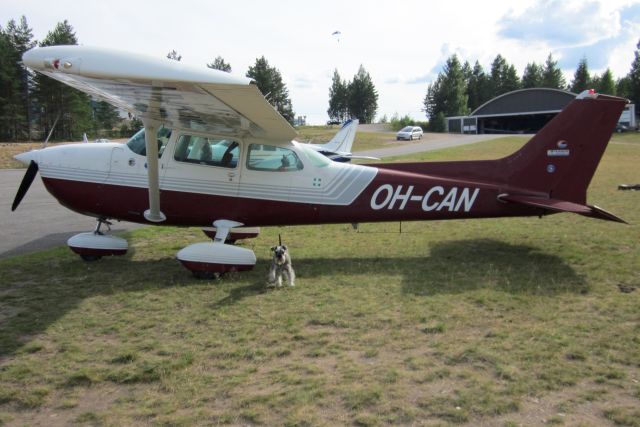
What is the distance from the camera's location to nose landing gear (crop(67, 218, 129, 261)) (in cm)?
720

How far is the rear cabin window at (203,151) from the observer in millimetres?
7320

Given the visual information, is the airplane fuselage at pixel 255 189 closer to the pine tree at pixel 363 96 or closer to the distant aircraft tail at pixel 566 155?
the distant aircraft tail at pixel 566 155

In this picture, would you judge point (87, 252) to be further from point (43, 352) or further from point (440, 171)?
point (440, 171)

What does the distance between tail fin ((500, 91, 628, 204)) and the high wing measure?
3.67m

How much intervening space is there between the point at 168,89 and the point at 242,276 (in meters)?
2.69

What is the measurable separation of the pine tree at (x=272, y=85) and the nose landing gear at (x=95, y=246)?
62.0 m

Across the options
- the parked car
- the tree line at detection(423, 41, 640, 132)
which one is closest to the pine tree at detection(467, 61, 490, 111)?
the tree line at detection(423, 41, 640, 132)

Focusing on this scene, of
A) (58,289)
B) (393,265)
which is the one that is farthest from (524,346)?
(58,289)

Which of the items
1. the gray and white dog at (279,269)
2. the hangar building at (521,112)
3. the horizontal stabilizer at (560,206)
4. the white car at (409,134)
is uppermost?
the hangar building at (521,112)

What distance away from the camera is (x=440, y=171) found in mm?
7660

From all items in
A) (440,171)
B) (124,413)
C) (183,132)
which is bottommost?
(124,413)

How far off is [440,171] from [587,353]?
157 inches

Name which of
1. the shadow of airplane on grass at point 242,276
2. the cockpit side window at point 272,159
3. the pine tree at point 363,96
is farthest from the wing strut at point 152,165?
the pine tree at point 363,96

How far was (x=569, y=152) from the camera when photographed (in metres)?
7.48
